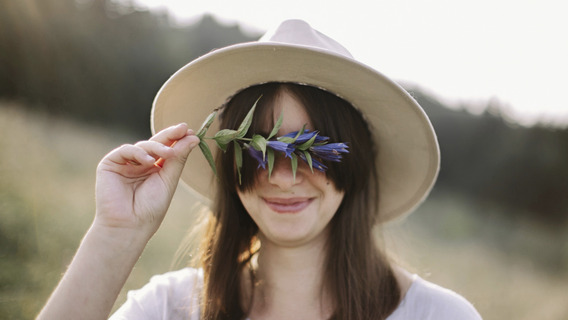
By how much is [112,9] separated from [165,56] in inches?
75.2

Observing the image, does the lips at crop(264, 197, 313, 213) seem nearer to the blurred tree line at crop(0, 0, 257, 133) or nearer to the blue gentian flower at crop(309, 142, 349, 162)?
the blue gentian flower at crop(309, 142, 349, 162)

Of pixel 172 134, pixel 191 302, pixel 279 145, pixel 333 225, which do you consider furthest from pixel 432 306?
pixel 172 134

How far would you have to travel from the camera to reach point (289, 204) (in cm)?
211

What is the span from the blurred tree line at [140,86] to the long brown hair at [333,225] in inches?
246

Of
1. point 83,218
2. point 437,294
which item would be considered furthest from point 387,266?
point 83,218

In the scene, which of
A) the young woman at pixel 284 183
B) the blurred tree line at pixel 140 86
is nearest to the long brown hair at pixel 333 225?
the young woman at pixel 284 183

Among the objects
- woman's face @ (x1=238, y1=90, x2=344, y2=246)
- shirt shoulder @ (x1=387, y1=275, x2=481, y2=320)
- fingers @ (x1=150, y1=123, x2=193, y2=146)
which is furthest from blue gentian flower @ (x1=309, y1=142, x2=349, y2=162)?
shirt shoulder @ (x1=387, y1=275, x2=481, y2=320)

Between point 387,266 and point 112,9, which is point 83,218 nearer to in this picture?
point 387,266

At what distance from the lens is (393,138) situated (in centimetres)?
243

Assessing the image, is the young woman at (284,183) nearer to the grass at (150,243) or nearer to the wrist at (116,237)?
the wrist at (116,237)

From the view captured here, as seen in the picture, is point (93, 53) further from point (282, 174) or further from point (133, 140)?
point (282, 174)

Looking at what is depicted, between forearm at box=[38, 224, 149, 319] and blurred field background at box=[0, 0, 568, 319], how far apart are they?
4.85 feet

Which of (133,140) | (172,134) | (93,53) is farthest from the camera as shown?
(133,140)

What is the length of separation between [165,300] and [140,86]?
10450 mm
